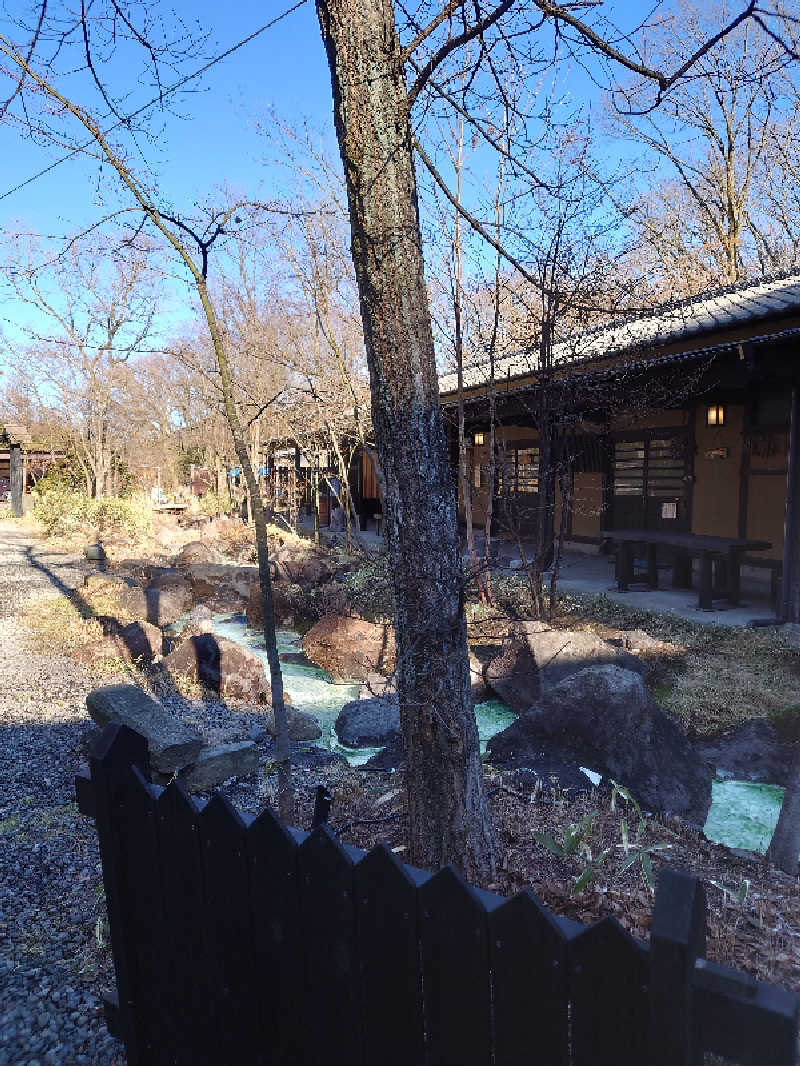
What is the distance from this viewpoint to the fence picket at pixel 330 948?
1333mm

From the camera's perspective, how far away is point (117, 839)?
1848 millimetres

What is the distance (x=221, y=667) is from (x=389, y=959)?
A: 5236 millimetres

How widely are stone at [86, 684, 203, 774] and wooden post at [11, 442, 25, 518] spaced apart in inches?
842

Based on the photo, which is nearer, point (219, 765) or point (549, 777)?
point (549, 777)

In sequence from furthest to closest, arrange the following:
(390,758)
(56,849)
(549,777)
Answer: (390,758), (549,777), (56,849)

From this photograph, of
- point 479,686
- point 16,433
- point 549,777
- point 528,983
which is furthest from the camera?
point 16,433

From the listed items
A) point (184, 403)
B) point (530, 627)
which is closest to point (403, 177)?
point (530, 627)

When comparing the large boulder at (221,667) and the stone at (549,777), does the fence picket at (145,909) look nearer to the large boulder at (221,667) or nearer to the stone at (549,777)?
the stone at (549,777)

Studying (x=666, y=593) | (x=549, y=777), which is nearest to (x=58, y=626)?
(x=549, y=777)

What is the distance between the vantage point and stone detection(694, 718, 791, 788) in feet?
14.5

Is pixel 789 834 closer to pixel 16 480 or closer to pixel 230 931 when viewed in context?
pixel 230 931

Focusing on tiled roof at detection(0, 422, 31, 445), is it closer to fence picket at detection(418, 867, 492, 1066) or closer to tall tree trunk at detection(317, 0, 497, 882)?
tall tree trunk at detection(317, 0, 497, 882)

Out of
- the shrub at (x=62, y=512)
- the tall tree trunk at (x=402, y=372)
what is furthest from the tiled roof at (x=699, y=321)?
the shrub at (x=62, y=512)

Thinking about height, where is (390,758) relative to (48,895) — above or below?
below
